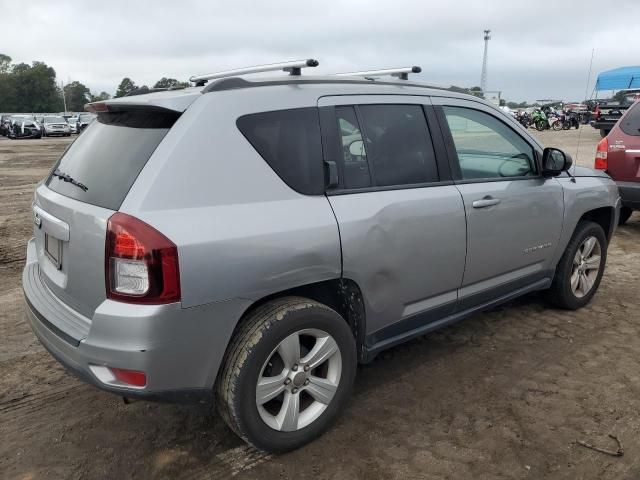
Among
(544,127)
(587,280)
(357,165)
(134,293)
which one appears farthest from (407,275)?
(544,127)

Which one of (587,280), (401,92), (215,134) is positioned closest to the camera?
(215,134)

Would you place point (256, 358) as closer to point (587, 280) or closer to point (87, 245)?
point (87, 245)

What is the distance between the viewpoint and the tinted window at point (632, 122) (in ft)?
22.2

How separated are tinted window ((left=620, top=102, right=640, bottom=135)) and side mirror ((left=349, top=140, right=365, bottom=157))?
5283 mm

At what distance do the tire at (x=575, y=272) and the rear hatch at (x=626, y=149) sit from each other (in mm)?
2466

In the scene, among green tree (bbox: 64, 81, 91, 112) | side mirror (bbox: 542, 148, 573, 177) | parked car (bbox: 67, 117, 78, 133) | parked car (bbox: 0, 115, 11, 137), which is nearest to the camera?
side mirror (bbox: 542, 148, 573, 177)

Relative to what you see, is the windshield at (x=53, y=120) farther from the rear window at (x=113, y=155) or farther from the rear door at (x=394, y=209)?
the rear door at (x=394, y=209)

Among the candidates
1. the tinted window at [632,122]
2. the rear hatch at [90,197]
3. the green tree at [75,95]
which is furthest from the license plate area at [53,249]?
the green tree at [75,95]

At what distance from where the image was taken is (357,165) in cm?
296

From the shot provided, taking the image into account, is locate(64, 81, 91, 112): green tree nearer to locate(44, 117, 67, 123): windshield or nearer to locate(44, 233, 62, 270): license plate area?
locate(44, 117, 67, 123): windshield

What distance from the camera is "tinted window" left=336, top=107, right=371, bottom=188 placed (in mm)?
2902

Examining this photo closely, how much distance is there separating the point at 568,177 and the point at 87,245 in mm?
3481

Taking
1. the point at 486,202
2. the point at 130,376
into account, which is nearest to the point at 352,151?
the point at 486,202

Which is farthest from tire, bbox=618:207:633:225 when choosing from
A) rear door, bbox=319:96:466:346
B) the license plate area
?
the license plate area
